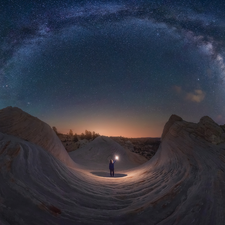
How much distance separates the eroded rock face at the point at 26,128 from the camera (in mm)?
7038

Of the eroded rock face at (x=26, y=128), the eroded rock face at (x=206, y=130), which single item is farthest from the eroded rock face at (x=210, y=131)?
the eroded rock face at (x=26, y=128)

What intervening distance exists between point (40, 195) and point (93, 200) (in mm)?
1488

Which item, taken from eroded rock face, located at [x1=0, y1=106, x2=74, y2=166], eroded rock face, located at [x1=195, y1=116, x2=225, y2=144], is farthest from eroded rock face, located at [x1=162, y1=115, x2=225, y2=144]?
eroded rock face, located at [x1=0, y1=106, x2=74, y2=166]

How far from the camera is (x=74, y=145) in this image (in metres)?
27.6

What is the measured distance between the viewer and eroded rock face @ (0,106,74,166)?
7038mm

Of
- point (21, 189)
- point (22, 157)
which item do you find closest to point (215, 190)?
point (21, 189)

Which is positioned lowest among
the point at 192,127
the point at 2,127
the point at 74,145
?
the point at 74,145

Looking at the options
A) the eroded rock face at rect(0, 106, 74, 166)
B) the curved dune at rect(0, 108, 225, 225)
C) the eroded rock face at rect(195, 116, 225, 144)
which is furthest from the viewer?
the eroded rock face at rect(0, 106, 74, 166)

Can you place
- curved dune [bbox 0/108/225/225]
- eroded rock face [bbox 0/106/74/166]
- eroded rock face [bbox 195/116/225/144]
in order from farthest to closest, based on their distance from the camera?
1. eroded rock face [bbox 0/106/74/166]
2. eroded rock face [bbox 195/116/225/144]
3. curved dune [bbox 0/108/225/225]

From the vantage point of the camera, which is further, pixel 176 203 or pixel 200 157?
pixel 200 157

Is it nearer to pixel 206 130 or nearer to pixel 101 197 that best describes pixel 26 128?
pixel 101 197

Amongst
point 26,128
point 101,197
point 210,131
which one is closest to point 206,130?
point 210,131

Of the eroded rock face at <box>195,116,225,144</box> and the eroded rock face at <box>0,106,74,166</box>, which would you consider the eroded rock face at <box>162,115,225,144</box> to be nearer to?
the eroded rock face at <box>195,116,225,144</box>

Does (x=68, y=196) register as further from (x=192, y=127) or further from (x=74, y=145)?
(x=74, y=145)
